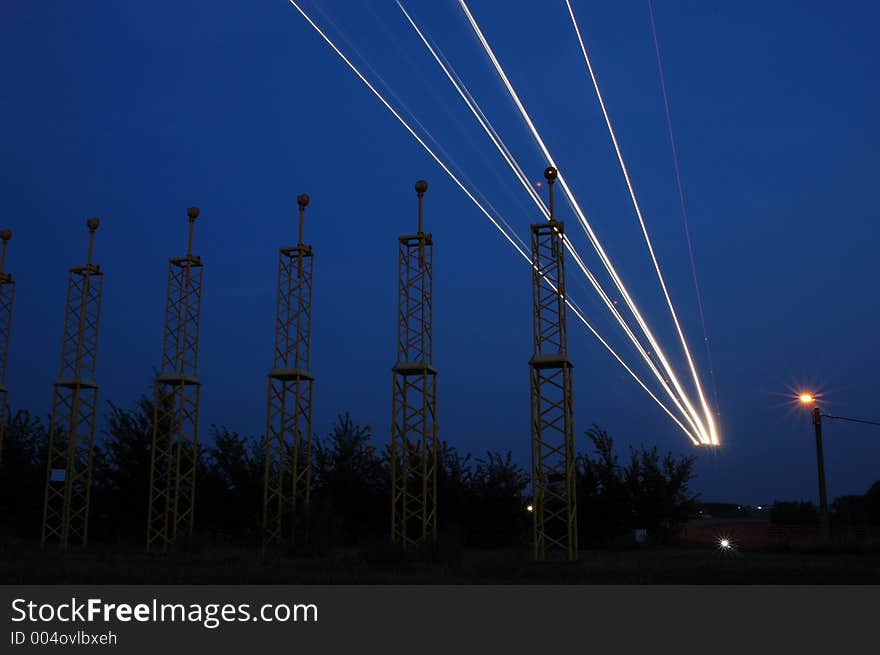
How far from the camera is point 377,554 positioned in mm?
20359

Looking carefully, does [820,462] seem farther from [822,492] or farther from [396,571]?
[396,571]

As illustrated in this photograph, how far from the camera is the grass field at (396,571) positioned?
15266 mm

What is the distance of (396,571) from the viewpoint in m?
17.9

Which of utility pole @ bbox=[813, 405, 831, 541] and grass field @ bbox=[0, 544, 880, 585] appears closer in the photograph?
grass field @ bbox=[0, 544, 880, 585]

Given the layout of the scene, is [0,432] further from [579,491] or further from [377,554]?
[579,491]

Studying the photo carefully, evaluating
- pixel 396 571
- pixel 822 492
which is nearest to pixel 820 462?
pixel 822 492

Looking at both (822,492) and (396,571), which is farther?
(822,492)

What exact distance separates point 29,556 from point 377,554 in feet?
32.5

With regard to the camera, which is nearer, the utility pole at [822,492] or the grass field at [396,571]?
the grass field at [396,571]

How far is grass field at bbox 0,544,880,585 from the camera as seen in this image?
15.3 m

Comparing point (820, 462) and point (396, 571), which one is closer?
point (396, 571)

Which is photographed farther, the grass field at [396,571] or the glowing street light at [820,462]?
the glowing street light at [820,462]

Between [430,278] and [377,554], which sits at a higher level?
[430,278]
